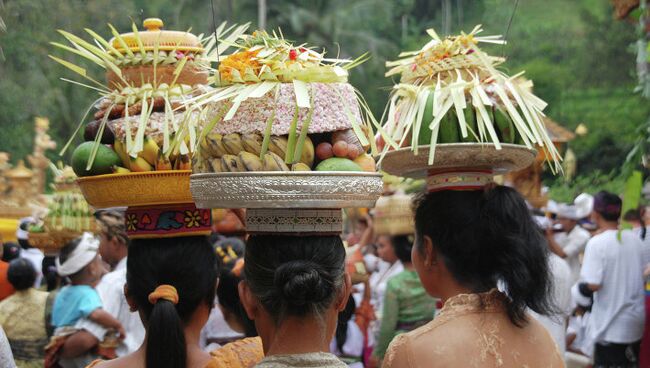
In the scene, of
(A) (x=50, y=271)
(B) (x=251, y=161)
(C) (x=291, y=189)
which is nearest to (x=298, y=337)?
(C) (x=291, y=189)

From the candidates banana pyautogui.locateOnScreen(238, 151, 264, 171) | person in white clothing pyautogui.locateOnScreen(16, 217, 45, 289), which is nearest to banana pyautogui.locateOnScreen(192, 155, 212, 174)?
banana pyautogui.locateOnScreen(238, 151, 264, 171)

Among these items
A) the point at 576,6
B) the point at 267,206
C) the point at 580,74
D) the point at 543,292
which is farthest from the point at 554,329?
Result: the point at 576,6

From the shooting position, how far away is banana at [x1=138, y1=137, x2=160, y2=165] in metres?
Answer: 3.66

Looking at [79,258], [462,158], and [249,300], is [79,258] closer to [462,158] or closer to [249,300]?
[462,158]

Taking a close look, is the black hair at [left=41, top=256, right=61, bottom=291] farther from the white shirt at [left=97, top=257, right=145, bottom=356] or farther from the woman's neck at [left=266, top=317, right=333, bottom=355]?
the woman's neck at [left=266, top=317, right=333, bottom=355]

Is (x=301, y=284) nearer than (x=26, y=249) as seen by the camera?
Yes

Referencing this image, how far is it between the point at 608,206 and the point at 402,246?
2.04 metres

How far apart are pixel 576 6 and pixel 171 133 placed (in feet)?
112

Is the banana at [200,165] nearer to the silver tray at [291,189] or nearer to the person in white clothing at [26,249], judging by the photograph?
the silver tray at [291,189]

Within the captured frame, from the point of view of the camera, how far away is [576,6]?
117 feet

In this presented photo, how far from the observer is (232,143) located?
9.73 ft

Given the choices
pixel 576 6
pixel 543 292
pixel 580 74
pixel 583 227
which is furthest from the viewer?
pixel 576 6

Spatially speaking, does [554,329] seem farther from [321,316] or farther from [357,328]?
[321,316]

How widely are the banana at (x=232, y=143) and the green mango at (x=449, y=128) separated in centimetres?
90
